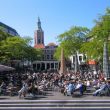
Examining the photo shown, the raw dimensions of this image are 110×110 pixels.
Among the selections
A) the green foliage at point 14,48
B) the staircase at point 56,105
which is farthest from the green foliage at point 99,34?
the staircase at point 56,105

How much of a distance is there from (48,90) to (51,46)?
5953 inches

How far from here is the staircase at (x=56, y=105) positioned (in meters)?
22.6

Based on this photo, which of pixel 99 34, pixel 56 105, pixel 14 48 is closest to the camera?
pixel 56 105

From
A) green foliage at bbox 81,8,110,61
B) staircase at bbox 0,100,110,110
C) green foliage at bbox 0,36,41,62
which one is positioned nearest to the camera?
staircase at bbox 0,100,110,110

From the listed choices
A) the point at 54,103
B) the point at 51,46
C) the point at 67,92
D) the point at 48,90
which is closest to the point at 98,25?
the point at 48,90

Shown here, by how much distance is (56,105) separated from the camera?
22.9 metres

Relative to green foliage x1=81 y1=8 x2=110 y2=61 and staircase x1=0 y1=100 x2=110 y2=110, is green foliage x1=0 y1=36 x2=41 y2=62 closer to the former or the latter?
green foliage x1=81 y1=8 x2=110 y2=61

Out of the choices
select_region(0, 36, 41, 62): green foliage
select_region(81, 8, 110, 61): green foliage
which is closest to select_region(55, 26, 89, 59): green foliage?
select_region(0, 36, 41, 62): green foliage

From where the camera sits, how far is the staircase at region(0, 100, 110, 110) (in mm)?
22594

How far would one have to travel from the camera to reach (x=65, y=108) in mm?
22594

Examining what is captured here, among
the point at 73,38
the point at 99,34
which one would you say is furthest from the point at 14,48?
the point at 99,34

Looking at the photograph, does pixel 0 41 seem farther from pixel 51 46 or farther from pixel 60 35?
pixel 51 46

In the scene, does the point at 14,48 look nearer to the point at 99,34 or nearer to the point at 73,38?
the point at 73,38

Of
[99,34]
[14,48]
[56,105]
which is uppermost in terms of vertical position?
[14,48]
